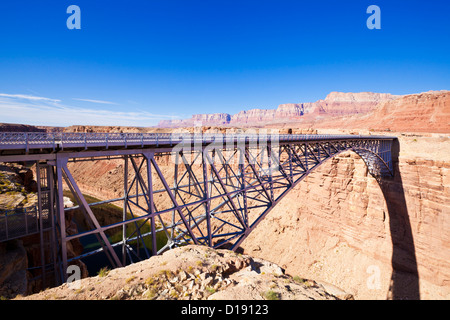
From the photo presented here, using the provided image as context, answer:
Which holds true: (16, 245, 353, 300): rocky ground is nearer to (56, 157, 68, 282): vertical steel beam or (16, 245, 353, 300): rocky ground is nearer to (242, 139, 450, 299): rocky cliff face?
(56, 157, 68, 282): vertical steel beam

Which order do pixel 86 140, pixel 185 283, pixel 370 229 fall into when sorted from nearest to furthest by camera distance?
pixel 185 283 → pixel 86 140 → pixel 370 229

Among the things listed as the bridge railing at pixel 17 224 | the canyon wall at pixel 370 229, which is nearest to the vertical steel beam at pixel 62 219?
the bridge railing at pixel 17 224

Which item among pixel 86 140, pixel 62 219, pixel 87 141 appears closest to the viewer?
pixel 62 219

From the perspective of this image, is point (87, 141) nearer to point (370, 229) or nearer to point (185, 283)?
point (185, 283)

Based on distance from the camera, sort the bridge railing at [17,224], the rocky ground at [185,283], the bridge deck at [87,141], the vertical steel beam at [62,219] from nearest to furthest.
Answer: the rocky ground at [185,283], the bridge deck at [87,141], the vertical steel beam at [62,219], the bridge railing at [17,224]

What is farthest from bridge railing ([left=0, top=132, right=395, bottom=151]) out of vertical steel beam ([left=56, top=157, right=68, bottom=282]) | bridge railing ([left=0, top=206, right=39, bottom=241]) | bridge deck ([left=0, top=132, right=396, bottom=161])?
bridge railing ([left=0, top=206, right=39, bottom=241])

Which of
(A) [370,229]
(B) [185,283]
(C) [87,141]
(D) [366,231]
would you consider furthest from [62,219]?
(A) [370,229]

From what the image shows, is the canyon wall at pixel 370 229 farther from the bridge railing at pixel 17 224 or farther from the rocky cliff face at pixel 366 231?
the bridge railing at pixel 17 224

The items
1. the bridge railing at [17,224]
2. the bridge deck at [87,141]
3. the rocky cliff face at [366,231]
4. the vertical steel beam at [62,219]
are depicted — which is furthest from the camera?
the rocky cliff face at [366,231]

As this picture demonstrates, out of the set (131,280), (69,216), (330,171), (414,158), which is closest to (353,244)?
(330,171)

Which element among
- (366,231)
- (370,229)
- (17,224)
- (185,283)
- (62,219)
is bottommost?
(366,231)
